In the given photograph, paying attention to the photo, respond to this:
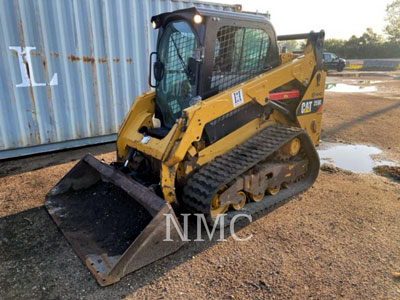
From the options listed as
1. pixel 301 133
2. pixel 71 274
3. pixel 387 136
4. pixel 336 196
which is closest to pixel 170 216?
pixel 71 274

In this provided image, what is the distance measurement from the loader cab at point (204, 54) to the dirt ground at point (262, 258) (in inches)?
69.7

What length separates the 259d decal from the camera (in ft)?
15.8

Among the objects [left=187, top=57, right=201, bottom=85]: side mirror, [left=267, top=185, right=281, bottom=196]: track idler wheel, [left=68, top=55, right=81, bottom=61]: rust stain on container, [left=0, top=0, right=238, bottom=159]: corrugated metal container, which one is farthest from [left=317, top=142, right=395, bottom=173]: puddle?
[left=68, top=55, right=81, bottom=61]: rust stain on container

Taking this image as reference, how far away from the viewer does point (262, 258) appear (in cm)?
317

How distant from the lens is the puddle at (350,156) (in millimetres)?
5785

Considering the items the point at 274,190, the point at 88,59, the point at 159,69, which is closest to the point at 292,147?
the point at 274,190

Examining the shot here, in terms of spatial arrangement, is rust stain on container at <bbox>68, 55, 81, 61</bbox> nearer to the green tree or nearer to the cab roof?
the cab roof

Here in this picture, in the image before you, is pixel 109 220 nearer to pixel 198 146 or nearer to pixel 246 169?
pixel 198 146

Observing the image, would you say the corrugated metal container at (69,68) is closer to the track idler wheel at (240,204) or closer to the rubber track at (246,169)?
the rubber track at (246,169)

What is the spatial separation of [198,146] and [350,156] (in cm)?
410

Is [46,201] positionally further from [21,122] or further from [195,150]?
[21,122]

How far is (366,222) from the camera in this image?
12.6 ft

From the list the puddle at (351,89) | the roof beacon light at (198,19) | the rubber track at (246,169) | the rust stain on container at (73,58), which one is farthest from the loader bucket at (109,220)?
the puddle at (351,89)

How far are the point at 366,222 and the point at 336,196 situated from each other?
2.33 ft
